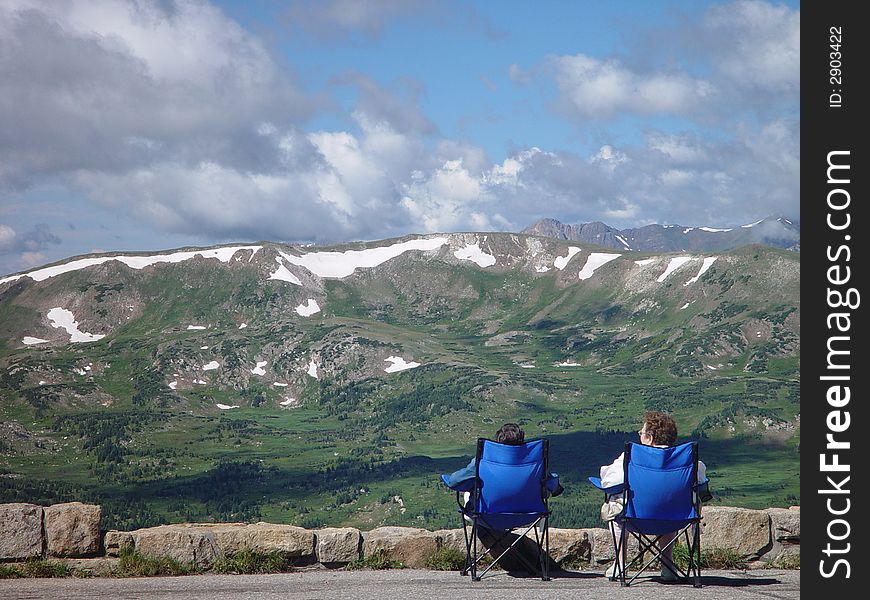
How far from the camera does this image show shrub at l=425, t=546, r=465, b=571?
50.4ft

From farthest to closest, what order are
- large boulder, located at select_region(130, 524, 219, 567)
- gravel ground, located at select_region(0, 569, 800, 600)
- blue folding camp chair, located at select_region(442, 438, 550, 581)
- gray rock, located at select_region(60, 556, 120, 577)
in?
large boulder, located at select_region(130, 524, 219, 567) → gray rock, located at select_region(60, 556, 120, 577) → blue folding camp chair, located at select_region(442, 438, 550, 581) → gravel ground, located at select_region(0, 569, 800, 600)

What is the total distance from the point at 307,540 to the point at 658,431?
596cm

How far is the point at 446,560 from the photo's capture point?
50.6 ft

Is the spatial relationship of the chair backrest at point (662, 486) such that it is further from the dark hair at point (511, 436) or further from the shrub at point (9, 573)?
the shrub at point (9, 573)

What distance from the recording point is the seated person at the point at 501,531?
1498 centimetres

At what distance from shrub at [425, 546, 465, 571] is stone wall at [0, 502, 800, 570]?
0.42 ft

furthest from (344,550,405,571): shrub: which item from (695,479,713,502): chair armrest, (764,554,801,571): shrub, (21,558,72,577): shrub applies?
(764,554,801,571): shrub

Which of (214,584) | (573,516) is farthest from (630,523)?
(573,516)

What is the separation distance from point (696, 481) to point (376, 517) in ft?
602

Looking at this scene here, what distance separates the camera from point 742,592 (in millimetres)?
13281

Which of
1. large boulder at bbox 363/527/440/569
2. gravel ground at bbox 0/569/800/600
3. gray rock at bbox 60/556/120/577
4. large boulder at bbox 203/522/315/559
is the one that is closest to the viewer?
gravel ground at bbox 0/569/800/600

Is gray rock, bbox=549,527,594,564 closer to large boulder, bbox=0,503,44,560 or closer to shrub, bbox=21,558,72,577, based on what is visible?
shrub, bbox=21,558,72,577

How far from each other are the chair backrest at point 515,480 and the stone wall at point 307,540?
1.53m

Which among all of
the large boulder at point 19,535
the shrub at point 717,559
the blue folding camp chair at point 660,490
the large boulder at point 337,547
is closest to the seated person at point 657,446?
the blue folding camp chair at point 660,490
